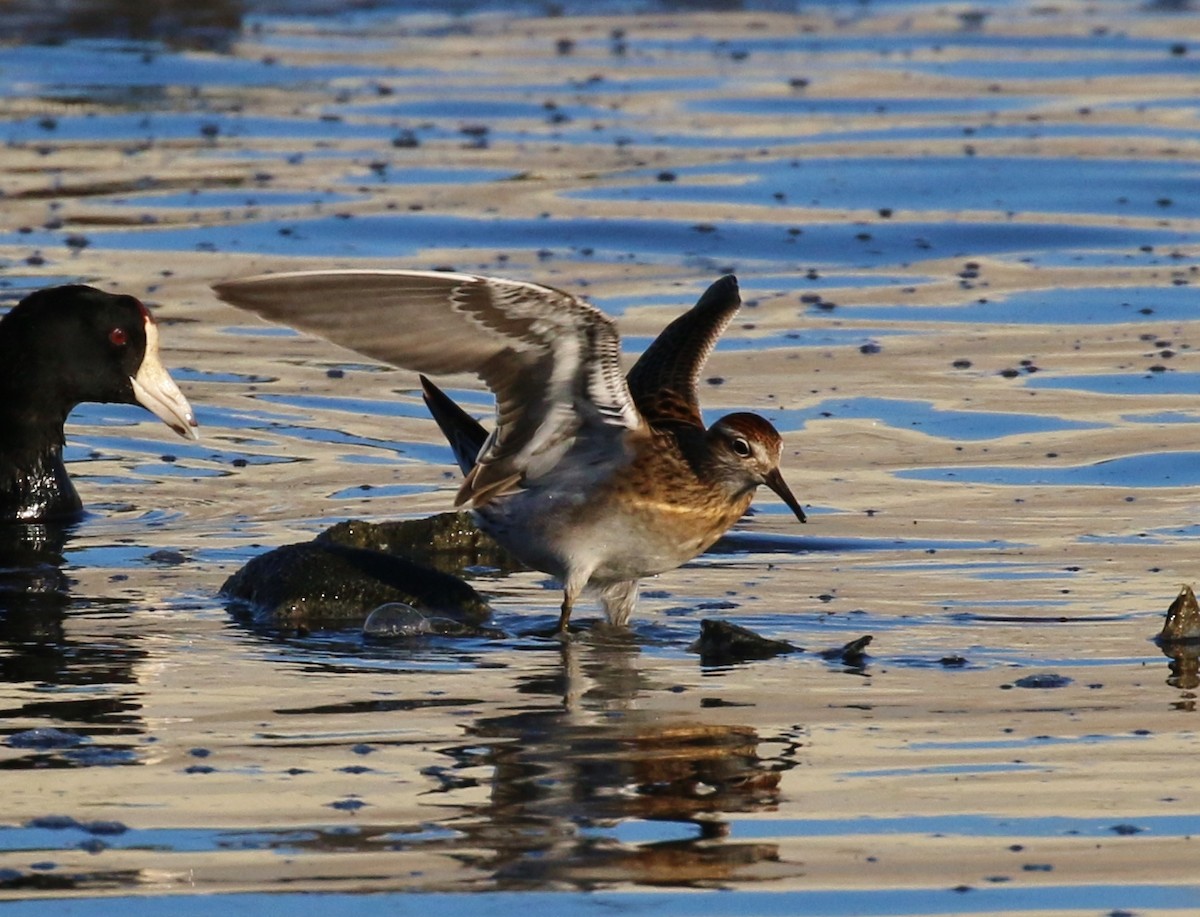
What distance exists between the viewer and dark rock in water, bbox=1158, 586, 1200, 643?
8.03 meters

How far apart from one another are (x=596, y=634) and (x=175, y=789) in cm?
245

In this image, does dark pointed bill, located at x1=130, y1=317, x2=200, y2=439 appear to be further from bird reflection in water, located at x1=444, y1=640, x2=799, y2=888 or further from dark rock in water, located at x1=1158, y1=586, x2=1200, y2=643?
dark rock in water, located at x1=1158, y1=586, x2=1200, y2=643

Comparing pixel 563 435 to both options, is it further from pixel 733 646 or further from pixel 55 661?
pixel 55 661

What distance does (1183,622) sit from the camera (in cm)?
805

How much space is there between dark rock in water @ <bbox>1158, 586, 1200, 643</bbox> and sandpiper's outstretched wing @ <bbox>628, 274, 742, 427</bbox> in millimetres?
2043

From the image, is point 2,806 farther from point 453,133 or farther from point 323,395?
point 453,133

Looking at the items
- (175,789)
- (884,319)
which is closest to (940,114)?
(884,319)

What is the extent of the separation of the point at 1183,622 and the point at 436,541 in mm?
3113

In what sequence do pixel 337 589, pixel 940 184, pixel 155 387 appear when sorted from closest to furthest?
pixel 337 589, pixel 155 387, pixel 940 184

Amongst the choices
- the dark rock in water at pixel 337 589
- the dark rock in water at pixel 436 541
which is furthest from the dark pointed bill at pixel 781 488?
the dark rock in water at pixel 436 541

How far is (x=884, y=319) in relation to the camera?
1387cm

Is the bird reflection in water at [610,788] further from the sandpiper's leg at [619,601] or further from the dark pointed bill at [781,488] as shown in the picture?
the dark pointed bill at [781,488]

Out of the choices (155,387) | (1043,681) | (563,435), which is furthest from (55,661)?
(1043,681)

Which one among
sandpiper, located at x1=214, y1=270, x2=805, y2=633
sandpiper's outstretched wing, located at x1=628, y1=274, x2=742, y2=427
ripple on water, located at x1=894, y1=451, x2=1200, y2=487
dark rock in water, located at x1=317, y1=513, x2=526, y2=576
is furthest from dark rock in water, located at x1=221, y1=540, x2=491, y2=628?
ripple on water, located at x1=894, y1=451, x2=1200, y2=487
